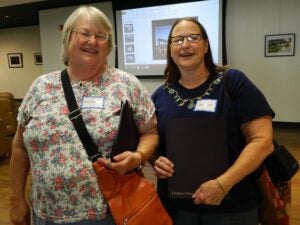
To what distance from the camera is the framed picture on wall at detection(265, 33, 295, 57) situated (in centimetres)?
524

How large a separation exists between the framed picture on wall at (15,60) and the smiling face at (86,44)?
1020 cm

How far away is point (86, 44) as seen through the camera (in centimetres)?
120

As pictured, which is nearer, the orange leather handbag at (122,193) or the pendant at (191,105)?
the orange leather handbag at (122,193)

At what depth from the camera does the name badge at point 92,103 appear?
3.77 feet

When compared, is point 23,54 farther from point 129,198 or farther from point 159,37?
point 129,198

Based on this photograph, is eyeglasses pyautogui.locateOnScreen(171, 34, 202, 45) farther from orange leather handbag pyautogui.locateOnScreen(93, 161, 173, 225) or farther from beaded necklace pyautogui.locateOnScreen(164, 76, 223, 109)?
orange leather handbag pyautogui.locateOnScreen(93, 161, 173, 225)

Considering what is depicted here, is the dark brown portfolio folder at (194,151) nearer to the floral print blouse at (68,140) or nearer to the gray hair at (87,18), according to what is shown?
the floral print blouse at (68,140)

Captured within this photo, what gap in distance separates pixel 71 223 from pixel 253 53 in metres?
5.03

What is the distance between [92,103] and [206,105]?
0.43 m

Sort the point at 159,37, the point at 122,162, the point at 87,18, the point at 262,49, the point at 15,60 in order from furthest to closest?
the point at 15,60 < the point at 159,37 < the point at 262,49 < the point at 87,18 < the point at 122,162

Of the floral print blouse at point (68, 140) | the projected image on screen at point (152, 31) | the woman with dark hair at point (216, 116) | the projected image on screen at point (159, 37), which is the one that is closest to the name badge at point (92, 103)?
the floral print blouse at point (68, 140)

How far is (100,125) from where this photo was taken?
113 centimetres

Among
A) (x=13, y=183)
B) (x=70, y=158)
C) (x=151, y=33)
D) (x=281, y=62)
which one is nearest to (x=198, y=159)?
(x=70, y=158)

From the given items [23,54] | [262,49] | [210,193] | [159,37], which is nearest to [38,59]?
[23,54]
